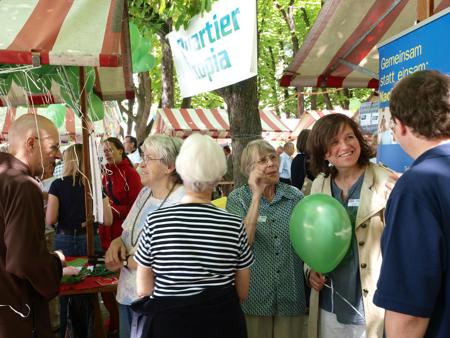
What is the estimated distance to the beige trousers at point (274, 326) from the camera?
118 inches

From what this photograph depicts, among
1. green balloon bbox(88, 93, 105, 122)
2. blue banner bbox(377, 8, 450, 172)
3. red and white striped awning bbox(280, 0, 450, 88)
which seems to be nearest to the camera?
blue banner bbox(377, 8, 450, 172)

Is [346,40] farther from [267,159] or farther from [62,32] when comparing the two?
[62,32]

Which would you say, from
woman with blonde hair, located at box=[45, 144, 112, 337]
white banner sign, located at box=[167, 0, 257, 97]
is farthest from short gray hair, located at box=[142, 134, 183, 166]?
woman with blonde hair, located at box=[45, 144, 112, 337]

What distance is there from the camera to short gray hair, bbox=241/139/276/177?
303cm

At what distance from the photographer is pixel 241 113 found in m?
5.03

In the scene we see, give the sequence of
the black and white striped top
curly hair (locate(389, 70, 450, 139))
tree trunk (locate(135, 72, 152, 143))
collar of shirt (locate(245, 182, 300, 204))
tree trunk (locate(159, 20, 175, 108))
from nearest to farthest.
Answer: curly hair (locate(389, 70, 450, 139))
the black and white striped top
collar of shirt (locate(245, 182, 300, 204))
tree trunk (locate(159, 20, 175, 108))
tree trunk (locate(135, 72, 152, 143))

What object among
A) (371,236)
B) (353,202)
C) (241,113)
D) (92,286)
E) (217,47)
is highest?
(217,47)

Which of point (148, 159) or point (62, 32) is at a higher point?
point (62, 32)

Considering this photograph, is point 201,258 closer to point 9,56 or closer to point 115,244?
point 115,244

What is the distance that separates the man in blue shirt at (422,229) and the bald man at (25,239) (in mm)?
1848

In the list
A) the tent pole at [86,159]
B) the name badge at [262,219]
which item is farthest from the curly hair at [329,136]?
the tent pole at [86,159]

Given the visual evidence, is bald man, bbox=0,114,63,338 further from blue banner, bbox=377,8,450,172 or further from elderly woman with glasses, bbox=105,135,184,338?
blue banner, bbox=377,8,450,172

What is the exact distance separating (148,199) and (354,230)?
4.42 ft

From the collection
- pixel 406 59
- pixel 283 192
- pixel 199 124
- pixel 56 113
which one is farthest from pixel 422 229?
pixel 199 124
